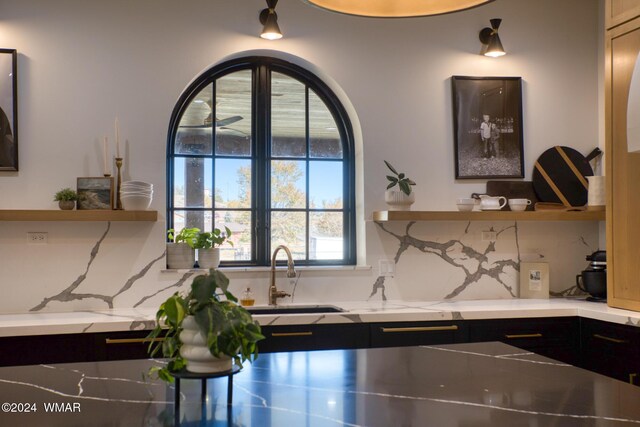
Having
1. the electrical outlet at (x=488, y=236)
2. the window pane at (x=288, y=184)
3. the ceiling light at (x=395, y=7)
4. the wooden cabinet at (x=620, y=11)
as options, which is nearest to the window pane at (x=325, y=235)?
the window pane at (x=288, y=184)

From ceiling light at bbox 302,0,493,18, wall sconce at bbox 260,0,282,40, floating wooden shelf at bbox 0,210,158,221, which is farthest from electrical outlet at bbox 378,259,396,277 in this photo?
ceiling light at bbox 302,0,493,18

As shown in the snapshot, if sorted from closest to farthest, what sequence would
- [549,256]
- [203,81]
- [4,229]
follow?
[4,229]
[203,81]
[549,256]

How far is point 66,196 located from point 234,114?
3.63 feet

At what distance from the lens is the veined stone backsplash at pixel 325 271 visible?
3.38 metres

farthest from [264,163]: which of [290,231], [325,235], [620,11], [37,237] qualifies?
[620,11]

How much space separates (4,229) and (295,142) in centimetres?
172

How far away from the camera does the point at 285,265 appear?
386 cm

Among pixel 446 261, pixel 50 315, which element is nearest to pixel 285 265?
pixel 446 261

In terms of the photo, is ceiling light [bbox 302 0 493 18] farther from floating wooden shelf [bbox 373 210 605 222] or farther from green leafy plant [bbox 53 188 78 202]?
green leafy plant [bbox 53 188 78 202]

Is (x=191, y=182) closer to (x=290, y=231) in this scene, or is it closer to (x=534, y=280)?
(x=290, y=231)

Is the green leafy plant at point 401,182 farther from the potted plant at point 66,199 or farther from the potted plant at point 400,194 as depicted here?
the potted plant at point 66,199

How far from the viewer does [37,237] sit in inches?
133

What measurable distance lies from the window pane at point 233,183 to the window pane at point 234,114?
0.21 ft

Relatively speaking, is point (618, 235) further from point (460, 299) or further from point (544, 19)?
point (544, 19)
